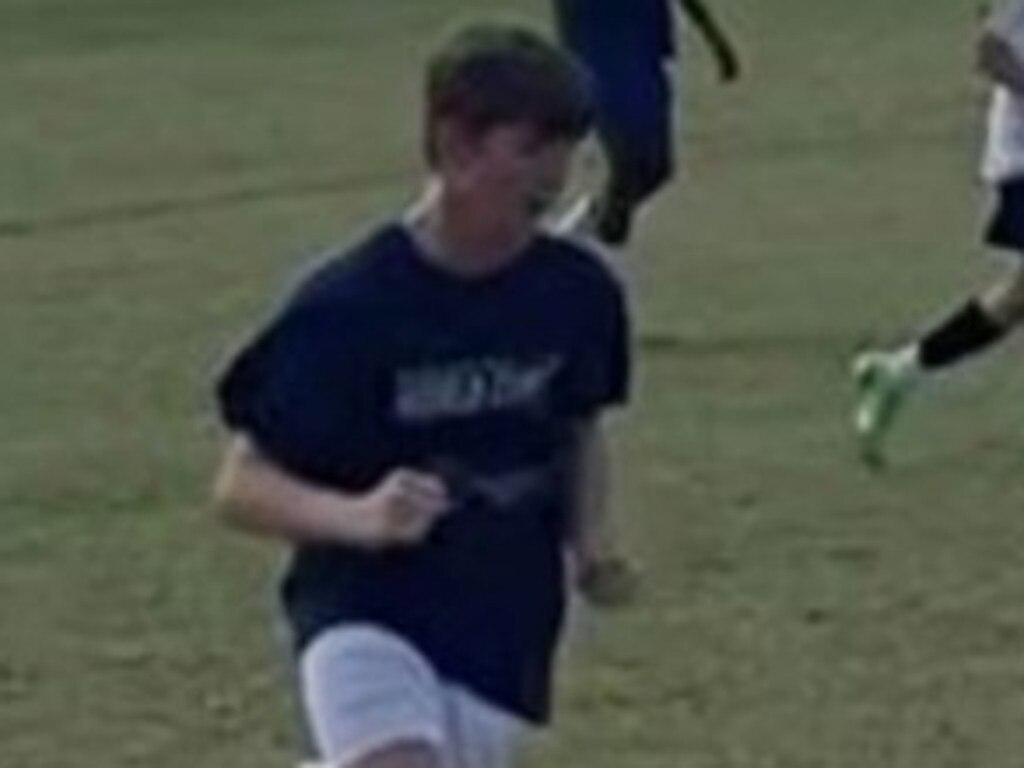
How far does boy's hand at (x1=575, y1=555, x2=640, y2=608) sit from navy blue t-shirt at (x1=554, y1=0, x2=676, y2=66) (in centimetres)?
776

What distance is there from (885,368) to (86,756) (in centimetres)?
389

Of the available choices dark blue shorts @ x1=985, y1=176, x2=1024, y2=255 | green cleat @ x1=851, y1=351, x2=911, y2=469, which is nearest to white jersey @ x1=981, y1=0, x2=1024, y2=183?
dark blue shorts @ x1=985, y1=176, x2=1024, y2=255

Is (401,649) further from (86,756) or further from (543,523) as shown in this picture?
(86,756)

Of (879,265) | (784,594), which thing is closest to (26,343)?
(879,265)

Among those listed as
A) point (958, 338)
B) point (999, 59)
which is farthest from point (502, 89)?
point (958, 338)

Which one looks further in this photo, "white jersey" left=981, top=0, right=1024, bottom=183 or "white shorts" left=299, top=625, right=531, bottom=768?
"white jersey" left=981, top=0, right=1024, bottom=183

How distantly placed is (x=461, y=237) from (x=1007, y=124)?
243 inches

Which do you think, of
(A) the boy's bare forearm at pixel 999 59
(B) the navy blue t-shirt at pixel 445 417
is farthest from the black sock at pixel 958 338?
(B) the navy blue t-shirt at pixel 445 417

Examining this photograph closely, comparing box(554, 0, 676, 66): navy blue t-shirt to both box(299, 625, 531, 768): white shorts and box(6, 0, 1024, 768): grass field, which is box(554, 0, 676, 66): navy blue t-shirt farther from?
box(299, 625, 531, 768): white shorts

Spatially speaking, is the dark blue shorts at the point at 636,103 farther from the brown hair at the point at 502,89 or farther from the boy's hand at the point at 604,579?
the brown hair at the point at 502,89

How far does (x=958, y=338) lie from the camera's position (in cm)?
1238

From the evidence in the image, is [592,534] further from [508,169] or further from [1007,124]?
[1007,124]

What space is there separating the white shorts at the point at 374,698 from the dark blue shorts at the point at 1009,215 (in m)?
6.06

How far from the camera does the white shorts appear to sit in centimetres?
612
